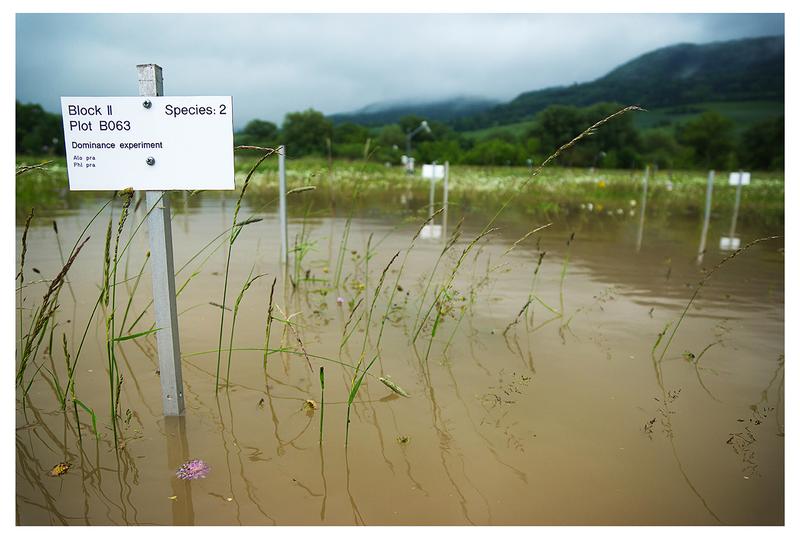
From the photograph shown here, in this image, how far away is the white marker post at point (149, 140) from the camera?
214 cm

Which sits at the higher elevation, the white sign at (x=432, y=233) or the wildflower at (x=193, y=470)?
the white sign at (x=432, y=233)

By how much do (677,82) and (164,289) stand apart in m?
175

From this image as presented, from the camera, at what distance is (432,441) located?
238 cm

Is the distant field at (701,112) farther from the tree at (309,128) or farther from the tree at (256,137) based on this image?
the tree at (256,137)

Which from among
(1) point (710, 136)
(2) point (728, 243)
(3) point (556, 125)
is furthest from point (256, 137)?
(1) point (710, 136)

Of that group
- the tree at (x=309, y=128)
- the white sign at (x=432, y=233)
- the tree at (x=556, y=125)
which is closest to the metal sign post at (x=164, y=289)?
→ the white sign at (x=432, y=233)

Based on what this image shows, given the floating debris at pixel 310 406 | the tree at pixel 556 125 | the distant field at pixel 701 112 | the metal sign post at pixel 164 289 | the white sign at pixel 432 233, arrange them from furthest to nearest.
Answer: the distant field at pixel 701 112, the tree at pixel 556 125, the white sign at pixel 432 233, the floating debris at pixel 310 406, the metal sign post at pixel 164 289

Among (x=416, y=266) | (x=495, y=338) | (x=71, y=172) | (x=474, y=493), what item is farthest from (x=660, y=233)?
(x=71, y=172)

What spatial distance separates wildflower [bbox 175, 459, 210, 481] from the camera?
2094 mm

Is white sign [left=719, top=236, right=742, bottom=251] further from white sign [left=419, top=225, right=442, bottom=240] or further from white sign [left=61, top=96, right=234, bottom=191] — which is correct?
white sign [left=61, top=96, right=234, bottom=191]

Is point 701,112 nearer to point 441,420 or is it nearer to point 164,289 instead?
point 441,420

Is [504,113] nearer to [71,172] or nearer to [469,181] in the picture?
[469,181]

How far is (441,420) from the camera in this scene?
257 cm

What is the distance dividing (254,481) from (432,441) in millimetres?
771
